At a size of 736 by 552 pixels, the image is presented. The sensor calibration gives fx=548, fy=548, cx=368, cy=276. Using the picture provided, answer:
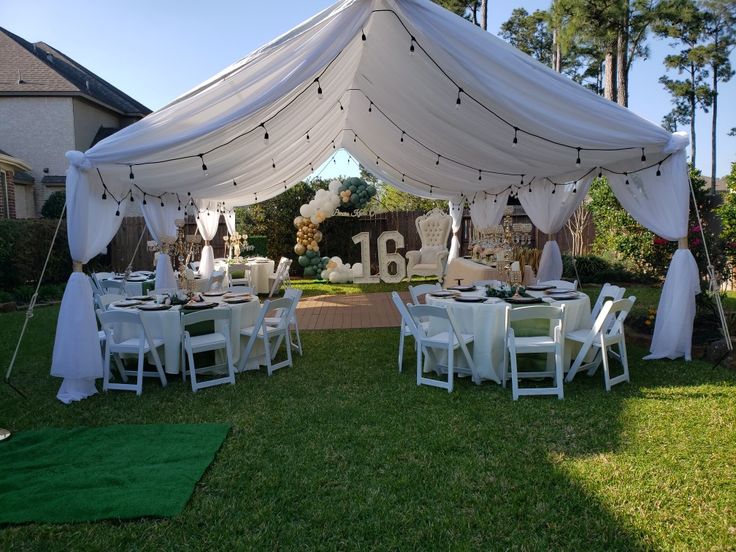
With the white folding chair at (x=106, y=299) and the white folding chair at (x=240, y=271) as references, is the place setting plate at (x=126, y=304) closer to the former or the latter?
the white folding chair at (x=106, y=299)

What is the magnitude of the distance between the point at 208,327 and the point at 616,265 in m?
9.61

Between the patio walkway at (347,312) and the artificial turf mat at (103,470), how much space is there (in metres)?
4.25

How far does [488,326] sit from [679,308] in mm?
2156

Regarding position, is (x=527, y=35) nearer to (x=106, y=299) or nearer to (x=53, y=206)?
(x=53, y=206)

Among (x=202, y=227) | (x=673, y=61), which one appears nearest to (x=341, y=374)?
(x=202, y=227)

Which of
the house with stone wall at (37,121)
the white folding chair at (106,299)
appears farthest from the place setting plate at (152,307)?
the house with stone wall at (37,121)

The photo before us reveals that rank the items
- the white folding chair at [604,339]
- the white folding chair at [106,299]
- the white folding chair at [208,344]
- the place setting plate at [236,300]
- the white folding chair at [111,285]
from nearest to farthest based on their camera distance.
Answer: the white folding chair at [604,339]
the white folding chair at [208,344]
the place setting plate at [236,300]
the white folding chair at [106,299]
the white folding chair at [111,285]

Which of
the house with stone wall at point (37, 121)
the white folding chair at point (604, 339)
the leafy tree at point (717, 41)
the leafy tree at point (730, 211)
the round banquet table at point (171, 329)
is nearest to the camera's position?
the white folding chair at point (604, 339)

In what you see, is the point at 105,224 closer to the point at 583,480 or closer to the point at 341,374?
the point at 341,374

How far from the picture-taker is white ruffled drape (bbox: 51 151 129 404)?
490cm

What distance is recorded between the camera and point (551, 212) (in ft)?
28.2

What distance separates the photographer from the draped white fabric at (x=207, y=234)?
→ 450 inches

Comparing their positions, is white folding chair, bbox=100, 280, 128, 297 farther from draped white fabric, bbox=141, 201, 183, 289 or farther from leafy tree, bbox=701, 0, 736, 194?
leafy tree, bbox=701, 0, 736, 194

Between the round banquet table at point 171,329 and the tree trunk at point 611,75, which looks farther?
the tree trunk at point 611,75
